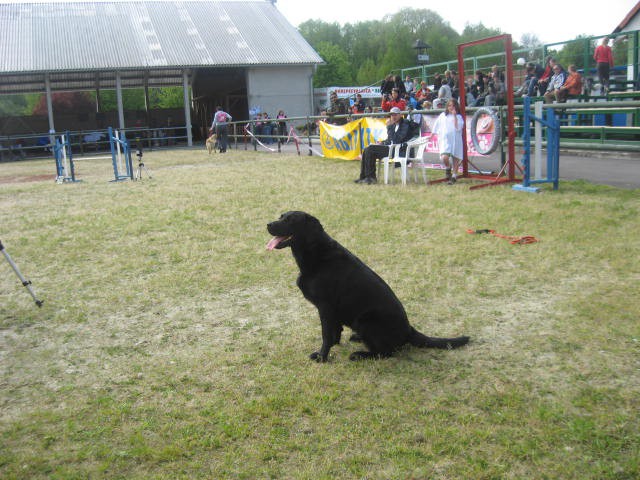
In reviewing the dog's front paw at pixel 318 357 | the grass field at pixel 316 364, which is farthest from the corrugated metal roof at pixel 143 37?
the dog's front paw at pixel 318 357

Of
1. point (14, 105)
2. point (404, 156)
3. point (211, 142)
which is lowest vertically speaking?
point (404, 156)

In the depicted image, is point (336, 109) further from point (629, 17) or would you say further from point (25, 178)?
point (629, 17)

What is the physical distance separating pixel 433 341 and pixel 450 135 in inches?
327

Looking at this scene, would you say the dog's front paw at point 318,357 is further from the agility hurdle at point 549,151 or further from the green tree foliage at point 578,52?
the green tree foliage at point 578,52

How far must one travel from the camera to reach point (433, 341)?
411cm

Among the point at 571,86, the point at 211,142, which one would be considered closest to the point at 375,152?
the point at 571,86

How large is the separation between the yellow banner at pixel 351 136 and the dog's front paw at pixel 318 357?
1082 centimetres

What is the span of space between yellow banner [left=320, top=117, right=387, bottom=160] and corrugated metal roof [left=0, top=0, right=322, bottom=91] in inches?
639

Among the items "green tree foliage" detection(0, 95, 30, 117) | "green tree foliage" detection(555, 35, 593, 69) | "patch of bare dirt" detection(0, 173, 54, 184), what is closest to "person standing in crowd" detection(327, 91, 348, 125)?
"green tree foliage" detection(555, 35, 593, 69)

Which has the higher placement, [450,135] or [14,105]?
[14,105]

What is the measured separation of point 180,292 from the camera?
19.2 feet

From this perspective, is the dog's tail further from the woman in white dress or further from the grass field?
the woman in white dress

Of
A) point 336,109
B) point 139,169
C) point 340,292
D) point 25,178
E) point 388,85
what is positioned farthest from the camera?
point 336,109

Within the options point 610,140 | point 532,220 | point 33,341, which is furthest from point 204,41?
point 33,341
